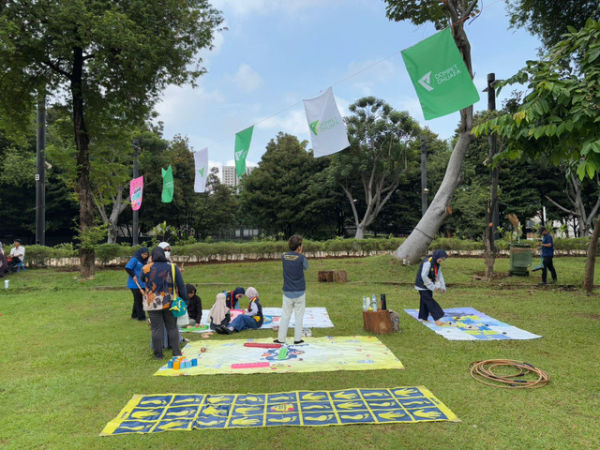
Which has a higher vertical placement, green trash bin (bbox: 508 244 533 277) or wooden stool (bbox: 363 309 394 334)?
green trash bin (bbox: 508 244 533 277)

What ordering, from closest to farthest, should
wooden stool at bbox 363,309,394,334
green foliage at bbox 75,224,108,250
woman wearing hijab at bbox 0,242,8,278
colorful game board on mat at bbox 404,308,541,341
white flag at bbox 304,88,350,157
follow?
colorful game board on mat at bbox 404,308,541,341, wooden stool at bbox 363,309,394,334, white flag at bbox 304,88,350,157, green foliage at bbox 75,224,108,250, woman wearing hijab at bbox 0,242,8,278

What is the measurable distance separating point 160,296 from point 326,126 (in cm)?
677

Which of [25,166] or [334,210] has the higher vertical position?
[25,166]

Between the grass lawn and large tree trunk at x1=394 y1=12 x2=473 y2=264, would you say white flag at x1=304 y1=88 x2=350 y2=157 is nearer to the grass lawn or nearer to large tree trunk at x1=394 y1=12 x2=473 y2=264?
the grass lawn

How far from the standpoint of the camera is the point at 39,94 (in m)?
15.1

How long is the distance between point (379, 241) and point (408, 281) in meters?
6.12

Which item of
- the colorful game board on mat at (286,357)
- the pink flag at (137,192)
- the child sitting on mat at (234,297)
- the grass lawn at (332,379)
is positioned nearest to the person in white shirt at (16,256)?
the pink flag at (137,192)

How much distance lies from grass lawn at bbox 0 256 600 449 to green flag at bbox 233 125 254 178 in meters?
4.66

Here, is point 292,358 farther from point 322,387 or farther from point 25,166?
point 25,166

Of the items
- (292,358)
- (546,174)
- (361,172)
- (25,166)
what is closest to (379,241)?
(361,172)

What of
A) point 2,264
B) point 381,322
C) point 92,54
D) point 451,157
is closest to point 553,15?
point 451,157

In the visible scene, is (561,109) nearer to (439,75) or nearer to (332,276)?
(439,75)

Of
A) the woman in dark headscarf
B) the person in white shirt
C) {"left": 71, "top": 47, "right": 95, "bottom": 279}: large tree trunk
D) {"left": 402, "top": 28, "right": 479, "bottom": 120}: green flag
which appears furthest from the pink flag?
{"left": 402, "top": 28, "right": 479, "bottom": 120}: green flag

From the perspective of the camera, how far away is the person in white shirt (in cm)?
1684
